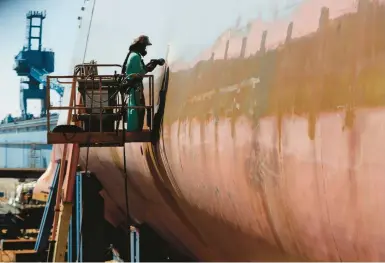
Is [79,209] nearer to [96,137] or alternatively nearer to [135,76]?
[96,137]

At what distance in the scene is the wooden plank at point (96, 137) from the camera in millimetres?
5051

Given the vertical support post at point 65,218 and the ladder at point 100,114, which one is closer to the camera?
the ladder at point 100,114

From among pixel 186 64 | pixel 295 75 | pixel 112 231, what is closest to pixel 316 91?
pixel 295 75

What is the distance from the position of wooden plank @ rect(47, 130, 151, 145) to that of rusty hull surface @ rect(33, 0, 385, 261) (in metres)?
0.40

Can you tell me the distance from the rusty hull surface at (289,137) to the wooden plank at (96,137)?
395 mm

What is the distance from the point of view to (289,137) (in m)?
2.72

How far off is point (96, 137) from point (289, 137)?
9.14 feet

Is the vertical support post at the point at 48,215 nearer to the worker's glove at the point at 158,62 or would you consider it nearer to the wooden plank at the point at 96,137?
the wooden plank at the point at 96,137

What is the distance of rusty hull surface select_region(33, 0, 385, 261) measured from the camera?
2250mm

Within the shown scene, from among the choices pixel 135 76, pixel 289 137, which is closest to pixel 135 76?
pixel 135 76

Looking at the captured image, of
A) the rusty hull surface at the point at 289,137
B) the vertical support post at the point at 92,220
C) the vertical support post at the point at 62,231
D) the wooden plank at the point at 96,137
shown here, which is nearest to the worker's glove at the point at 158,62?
the rusty hull surface at the point at 289,137

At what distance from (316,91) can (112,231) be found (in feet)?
27.7

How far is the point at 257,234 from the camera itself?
11.6 feet

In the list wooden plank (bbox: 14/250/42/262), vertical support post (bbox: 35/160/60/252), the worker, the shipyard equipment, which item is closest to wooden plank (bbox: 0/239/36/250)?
wooden plank (bbox: 14/250/42/262)
